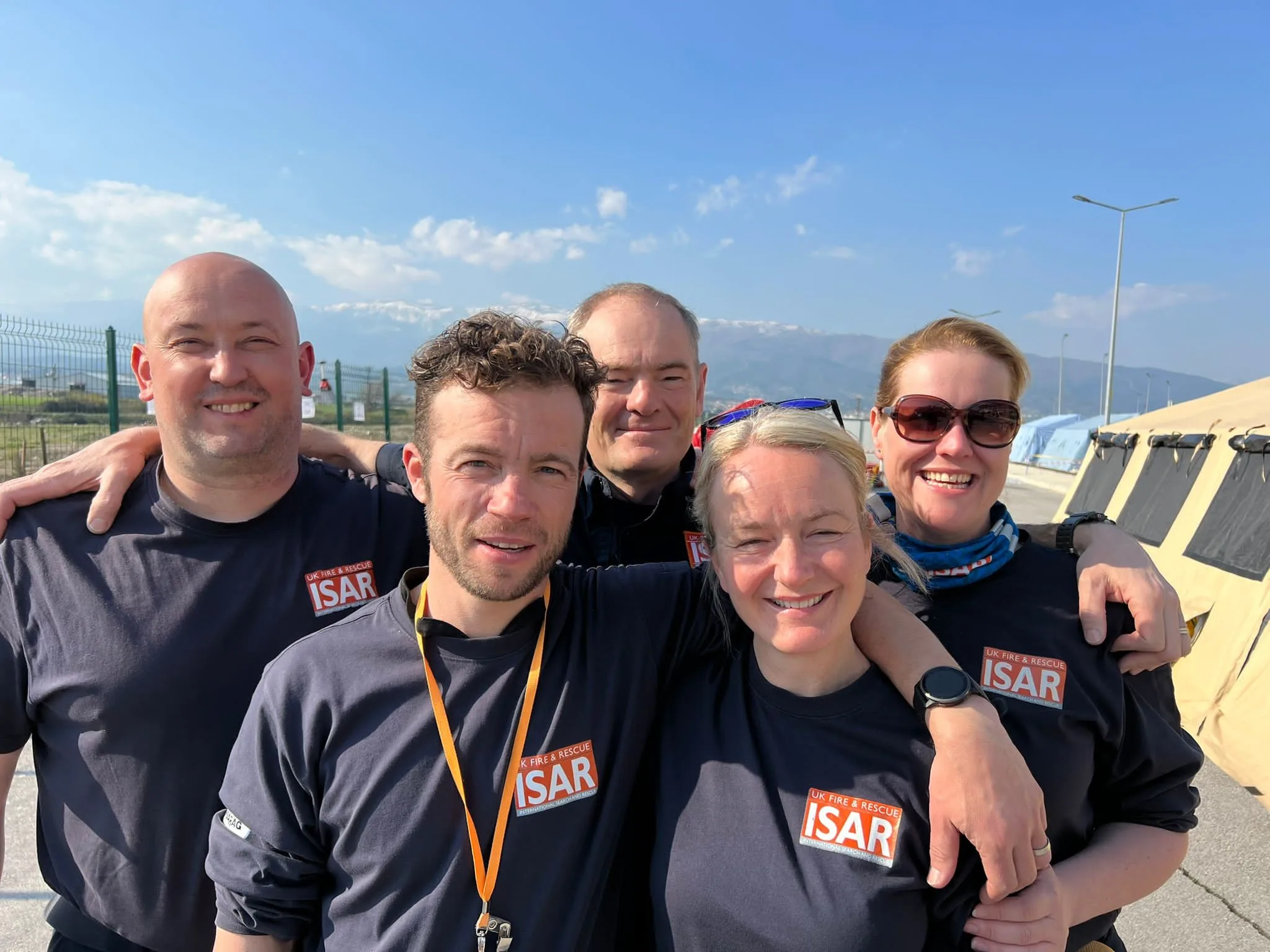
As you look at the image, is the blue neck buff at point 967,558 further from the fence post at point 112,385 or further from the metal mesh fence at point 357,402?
the metal mesh fence at point 357,402

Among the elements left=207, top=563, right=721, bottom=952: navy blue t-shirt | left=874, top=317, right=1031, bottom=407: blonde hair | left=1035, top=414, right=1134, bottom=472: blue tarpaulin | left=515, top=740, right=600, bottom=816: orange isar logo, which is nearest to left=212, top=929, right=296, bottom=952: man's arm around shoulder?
left=207, top=563, right=721, bottom=952: navy blue t-shirt

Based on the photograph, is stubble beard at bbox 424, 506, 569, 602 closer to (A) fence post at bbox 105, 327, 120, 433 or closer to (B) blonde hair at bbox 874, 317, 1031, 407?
(B) blonde hair at bbox 874, 317, 1031, 407

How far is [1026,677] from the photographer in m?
1.90

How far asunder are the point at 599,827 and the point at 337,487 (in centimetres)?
143

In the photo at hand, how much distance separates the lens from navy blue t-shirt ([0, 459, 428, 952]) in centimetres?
208

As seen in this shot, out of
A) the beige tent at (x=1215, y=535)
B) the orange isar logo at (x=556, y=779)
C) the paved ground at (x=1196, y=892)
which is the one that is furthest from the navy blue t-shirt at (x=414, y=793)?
the beige tent at (x=1215, y=535)

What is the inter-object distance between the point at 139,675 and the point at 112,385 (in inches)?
503

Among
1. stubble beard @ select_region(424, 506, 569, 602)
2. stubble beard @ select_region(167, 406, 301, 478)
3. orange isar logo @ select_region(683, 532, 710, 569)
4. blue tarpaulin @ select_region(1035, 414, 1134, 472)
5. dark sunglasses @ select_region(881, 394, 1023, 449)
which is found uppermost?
dark sunglasses @ select_region(881, 394, 1023, 449)

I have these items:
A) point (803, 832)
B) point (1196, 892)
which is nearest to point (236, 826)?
point (803, 832)

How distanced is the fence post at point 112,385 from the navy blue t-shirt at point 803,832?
44.6 feet

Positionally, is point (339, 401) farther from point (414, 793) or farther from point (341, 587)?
point (414, 793)

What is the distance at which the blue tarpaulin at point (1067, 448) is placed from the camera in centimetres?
3206

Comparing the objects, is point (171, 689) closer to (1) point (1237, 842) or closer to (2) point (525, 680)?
(2) point (525, 680)

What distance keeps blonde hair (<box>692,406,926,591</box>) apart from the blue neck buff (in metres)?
0.05
